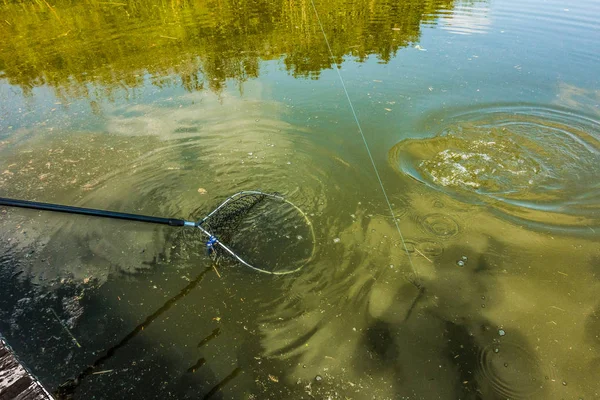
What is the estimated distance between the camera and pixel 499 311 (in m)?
3.11

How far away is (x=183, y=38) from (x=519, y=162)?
8.62 m

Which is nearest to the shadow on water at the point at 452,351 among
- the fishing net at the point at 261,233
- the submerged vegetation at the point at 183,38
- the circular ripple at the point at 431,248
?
the circular ripple at the point at 431,248

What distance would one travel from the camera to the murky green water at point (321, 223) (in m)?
2.80

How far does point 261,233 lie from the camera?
3.86 meters

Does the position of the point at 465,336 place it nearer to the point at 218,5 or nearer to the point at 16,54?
the point at 16,54

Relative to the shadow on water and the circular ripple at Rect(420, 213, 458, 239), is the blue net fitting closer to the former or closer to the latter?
the shadow on water

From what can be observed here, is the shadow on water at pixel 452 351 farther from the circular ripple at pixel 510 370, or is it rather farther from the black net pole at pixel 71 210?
the black net pole at pixel 71 210

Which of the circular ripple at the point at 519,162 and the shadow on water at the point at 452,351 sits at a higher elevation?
the circular ripple at the point at 519,162

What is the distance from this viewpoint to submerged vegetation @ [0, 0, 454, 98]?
25.1 ft

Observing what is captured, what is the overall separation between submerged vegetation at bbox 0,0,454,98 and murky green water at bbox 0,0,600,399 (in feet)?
0.46

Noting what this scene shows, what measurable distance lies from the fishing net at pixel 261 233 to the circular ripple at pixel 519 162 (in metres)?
1.72

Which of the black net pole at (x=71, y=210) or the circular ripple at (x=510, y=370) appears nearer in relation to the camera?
the circular ripple at (x=510, y=370)

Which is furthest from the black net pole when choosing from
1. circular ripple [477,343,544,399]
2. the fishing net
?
circular ripple [477,343,544,399]

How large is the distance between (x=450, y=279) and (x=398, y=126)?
2952mm
